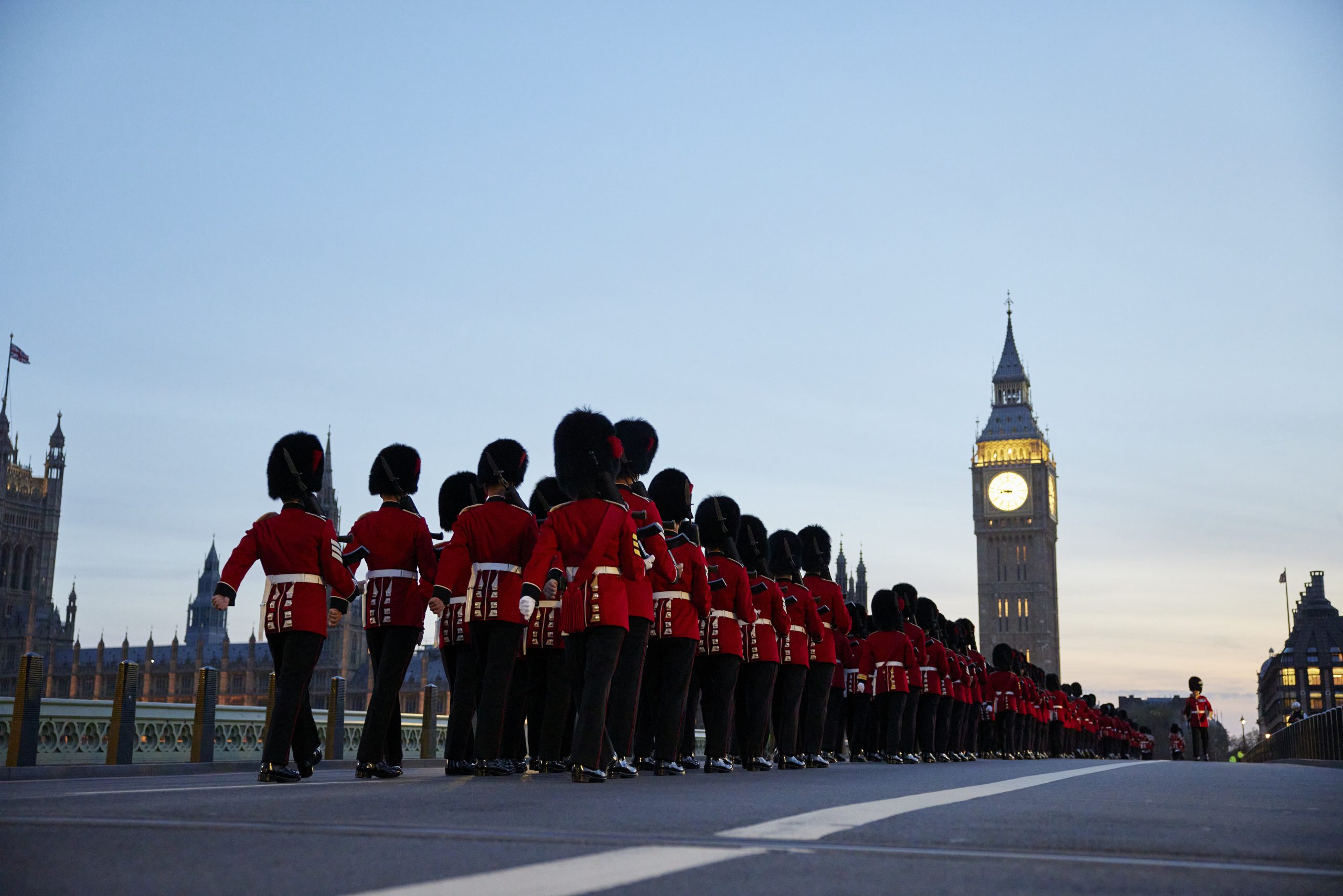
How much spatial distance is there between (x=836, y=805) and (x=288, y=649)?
13.0ft

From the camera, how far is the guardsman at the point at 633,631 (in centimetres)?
831

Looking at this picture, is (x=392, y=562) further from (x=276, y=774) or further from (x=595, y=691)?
(x=595, y=691)

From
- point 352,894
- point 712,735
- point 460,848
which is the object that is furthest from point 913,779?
point 352,894

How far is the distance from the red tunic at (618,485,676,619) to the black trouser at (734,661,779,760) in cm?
292

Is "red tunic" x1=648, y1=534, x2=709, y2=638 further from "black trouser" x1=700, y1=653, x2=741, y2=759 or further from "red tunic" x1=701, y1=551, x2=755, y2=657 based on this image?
"black trouser" x1=700, y1=653, x2=741, y2=759

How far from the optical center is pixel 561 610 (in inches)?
353

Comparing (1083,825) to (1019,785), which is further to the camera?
(1019,785)

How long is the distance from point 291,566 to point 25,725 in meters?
5.03

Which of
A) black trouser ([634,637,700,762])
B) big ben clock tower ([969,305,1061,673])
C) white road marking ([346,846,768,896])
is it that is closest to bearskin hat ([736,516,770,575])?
black trouser ([634,637,700,762])

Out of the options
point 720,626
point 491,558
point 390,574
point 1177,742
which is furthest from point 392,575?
point 1177,742

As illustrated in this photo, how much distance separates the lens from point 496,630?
8.80 meters

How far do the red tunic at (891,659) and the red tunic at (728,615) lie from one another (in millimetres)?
4883

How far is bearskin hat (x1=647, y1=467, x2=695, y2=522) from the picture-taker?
33.1 ft

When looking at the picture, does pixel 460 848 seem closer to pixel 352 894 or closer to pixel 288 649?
pixel 352 894
